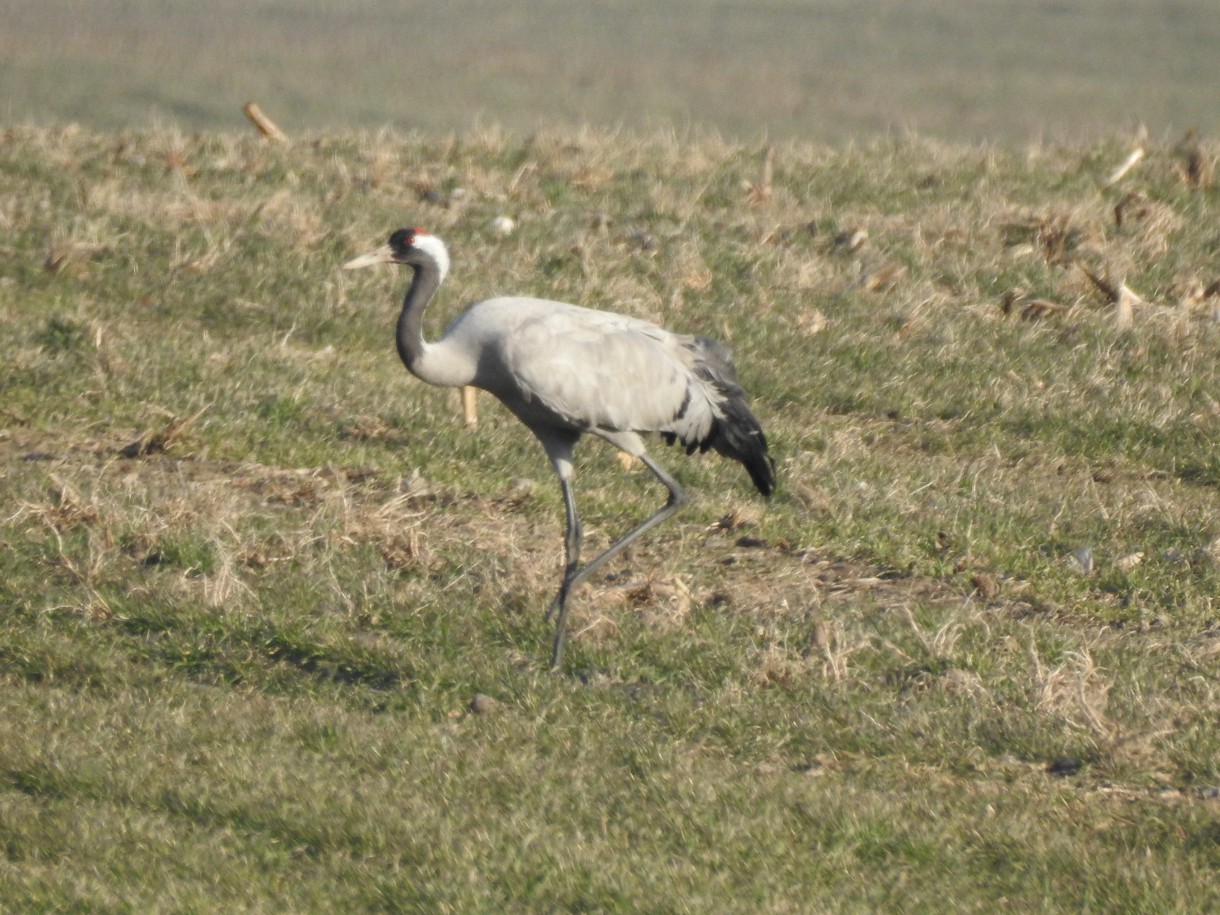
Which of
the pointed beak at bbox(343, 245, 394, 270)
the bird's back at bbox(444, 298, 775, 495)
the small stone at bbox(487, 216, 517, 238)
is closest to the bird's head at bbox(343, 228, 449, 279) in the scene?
the pointed beak at bbox(343, 245, 394, 270)

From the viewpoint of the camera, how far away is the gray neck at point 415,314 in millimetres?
6324

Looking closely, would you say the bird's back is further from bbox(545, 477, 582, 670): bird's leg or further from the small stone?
the small stone

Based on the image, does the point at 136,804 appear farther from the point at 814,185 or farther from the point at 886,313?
the point at 814,185

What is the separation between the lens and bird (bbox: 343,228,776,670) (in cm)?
628

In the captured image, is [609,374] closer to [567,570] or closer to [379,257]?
[567,570]

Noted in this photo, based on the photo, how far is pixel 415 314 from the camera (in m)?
6.48

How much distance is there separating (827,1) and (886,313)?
5674 centimetres

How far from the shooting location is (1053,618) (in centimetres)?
617

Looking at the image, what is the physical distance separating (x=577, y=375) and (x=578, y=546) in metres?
0.60

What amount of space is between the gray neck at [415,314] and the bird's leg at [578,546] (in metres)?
0.71

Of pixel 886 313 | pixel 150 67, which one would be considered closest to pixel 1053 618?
pixel 886 313

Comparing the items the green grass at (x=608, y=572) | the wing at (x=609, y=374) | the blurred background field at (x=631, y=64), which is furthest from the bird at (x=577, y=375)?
the blurred background field at (x=631, y=64)

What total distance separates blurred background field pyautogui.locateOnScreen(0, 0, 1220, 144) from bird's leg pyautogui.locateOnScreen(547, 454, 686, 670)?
7743 millimetres

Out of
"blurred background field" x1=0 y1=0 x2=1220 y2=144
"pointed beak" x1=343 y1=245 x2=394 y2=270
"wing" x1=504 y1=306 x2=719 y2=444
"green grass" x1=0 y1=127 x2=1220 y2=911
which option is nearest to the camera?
"green grass" x1=0 y1=127 x2=1220 y2=911
